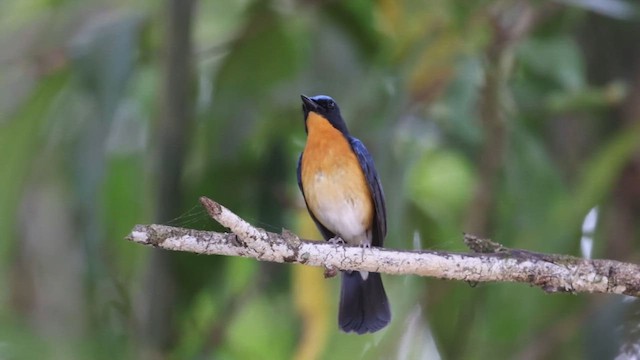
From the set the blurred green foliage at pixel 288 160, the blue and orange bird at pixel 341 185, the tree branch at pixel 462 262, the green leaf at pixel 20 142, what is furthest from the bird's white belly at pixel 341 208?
the tree branch at pixel 462 262

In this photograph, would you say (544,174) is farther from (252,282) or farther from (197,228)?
(197,228)

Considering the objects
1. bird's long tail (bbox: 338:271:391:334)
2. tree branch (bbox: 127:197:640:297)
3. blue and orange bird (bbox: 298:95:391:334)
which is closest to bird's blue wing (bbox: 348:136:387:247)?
blue and orange bird (bbox: 298:95:391:334)

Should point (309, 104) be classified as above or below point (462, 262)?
above

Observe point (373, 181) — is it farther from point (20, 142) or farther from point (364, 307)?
point (20, 142)

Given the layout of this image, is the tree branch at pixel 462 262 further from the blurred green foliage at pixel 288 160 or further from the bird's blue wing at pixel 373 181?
the bird's blue wing at pixel 373 181

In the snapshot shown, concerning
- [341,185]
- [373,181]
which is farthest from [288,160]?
[373,181]

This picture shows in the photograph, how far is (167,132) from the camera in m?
2.48

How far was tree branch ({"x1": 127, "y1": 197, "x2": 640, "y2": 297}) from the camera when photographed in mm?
1681

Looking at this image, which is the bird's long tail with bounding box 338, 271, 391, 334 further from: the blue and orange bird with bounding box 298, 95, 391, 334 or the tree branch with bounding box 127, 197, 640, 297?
the tree branch with bounding box 127, 197, 640, 297

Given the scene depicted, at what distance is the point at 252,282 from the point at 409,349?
56cm

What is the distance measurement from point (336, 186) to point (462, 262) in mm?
992

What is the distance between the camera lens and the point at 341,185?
279cm

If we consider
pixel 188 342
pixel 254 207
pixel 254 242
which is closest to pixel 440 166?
pixel 254 207

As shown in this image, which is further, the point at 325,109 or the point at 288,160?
the point at 288,160
